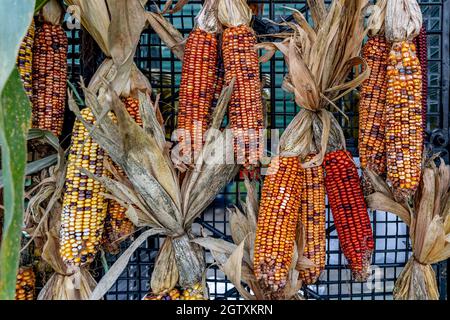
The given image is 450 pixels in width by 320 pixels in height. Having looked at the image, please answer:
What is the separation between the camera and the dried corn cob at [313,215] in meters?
1.02

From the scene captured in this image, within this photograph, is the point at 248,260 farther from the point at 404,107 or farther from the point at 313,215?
the point at 404,107

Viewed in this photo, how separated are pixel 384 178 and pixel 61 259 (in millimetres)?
789

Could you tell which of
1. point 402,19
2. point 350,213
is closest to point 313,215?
point 350,213

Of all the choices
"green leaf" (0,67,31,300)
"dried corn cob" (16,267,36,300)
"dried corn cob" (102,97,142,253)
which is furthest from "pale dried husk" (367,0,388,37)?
"dried corn cob" (16,267,36,300)

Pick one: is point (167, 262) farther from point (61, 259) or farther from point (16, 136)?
point (16, 136)

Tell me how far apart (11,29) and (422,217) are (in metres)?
0.94

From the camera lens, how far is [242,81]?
1.01 meters

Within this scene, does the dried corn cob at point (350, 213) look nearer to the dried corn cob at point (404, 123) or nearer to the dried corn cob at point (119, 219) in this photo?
the dried corn cob at point (404, 123)

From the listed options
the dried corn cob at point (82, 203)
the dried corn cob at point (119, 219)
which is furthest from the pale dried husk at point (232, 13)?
the dried corn cob at point (82, 203)

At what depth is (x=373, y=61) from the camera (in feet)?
3.46

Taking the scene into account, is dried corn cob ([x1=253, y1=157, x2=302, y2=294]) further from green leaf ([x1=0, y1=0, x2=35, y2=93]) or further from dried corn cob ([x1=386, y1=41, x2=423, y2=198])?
green leaf ([x1=0, y1=0, x2=35, y2=93])

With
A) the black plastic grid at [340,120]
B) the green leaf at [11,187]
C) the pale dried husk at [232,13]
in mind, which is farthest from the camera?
the black plastic grid at [340,120]

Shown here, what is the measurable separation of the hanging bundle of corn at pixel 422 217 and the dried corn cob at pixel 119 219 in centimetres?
58
